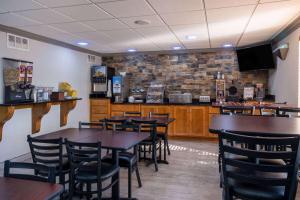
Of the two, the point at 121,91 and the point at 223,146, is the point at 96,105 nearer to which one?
the point at 121,91

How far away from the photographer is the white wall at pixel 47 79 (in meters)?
4.11

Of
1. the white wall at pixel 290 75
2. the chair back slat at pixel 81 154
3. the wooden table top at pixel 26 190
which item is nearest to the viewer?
the wooden table top at pixel 26 190

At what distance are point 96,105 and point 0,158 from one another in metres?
2.91

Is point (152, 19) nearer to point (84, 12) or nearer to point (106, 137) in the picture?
point (84, 12)

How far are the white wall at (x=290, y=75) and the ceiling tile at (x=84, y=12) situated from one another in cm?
308

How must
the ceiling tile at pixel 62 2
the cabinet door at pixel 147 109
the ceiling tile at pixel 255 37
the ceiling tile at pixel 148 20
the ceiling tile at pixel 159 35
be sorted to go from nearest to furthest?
1. the ceiling tile at pixel 62 2
2. the ceiling tile at pixel 148 20
3. the ceiling tile at pixel 159 35
4. the ceiling tile at pixel 255 37
5. the cabinet door at pixel 147 109

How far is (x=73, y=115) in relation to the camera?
19.1 feet

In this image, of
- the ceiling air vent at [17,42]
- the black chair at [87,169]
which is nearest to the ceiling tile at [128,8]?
the black chair at [87,169]

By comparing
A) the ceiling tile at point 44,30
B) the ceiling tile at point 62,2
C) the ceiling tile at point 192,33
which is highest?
the ceiling tile at point 192,33

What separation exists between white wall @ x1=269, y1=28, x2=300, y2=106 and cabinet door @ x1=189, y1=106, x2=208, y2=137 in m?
1.63

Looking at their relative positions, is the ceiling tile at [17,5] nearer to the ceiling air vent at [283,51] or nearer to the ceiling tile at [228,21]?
the ceiling tile at [228,21]

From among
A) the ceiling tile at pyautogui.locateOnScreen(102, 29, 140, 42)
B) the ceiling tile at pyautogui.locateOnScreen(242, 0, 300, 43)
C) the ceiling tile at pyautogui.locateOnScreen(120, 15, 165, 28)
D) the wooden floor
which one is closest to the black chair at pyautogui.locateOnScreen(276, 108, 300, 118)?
the wooden floor

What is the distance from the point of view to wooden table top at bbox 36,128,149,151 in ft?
8.21

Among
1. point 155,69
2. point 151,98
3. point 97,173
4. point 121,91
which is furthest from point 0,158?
point 155,69
